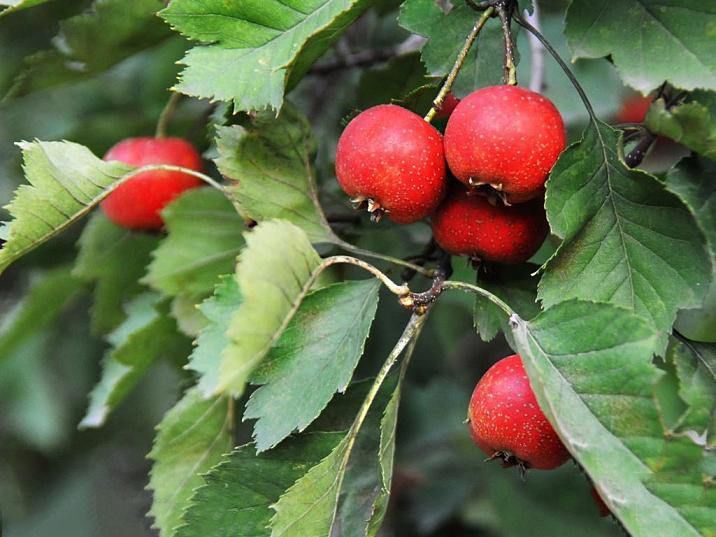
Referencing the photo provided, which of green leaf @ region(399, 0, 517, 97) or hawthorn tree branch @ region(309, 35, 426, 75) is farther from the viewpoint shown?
hawthorn tree branch @ region(309, 35, 426, 75)

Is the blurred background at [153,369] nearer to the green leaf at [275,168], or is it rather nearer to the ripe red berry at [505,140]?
the green leaf at [275,168]

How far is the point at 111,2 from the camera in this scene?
1176mm

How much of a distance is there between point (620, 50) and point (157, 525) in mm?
758

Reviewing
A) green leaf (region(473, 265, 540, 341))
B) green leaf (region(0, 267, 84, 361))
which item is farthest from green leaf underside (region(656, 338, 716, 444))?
green leaf (region(0, 267, 84, 361))

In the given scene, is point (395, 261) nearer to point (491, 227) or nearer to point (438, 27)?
point (491, 227)

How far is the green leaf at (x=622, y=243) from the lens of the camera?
0.86m

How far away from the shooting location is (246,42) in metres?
0.95

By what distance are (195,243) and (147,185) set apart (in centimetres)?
11

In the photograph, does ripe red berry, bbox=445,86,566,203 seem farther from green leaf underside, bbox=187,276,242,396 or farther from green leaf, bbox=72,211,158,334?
green leaf, bbox=72,211,158,334

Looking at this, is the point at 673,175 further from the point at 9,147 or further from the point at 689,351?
the point at 9,147

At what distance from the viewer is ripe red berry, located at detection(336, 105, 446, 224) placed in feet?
2.87

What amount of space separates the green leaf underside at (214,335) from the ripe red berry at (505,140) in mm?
248

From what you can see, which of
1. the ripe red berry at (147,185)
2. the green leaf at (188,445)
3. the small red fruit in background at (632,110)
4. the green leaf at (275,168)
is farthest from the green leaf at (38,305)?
the small red fruit in background at (632,110)

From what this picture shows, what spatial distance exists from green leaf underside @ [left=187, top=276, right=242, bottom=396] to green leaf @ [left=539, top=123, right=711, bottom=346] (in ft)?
0.99
